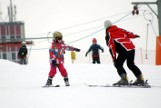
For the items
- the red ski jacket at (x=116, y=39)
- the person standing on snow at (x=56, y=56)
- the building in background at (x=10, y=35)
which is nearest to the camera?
the red ski jacket at (x=116, y=39)

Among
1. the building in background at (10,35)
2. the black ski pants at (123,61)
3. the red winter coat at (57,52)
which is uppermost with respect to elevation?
the building in background at (10,35)

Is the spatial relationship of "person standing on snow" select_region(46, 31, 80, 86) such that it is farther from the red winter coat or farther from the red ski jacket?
the red ski jacket

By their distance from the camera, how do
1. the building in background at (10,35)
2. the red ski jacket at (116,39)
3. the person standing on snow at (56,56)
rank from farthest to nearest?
the building in background at (10,35), the person standing on snow at (56,56), the red ski jacket at (116,39)

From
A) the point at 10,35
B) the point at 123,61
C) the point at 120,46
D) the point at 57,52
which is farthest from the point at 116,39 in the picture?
the point at 10,35

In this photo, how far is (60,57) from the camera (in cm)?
964

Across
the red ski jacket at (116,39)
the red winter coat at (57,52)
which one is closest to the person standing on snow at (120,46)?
the red ski jacket at (116,39)

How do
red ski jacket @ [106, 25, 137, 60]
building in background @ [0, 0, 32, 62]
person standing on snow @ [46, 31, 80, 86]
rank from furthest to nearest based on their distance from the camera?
building in background @ [0, 0, 32, 62], person standing on snow @ [46, 31, 80, 86], red ski jacket @ [106, 25, 137, 60]

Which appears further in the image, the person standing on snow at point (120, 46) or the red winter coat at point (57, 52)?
the red winter coat at point (57, 52)

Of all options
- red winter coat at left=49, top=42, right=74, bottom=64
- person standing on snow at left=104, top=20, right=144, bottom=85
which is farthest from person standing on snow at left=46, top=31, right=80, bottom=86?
person standing on snow at left=104, top=20, right=144, bottom=85

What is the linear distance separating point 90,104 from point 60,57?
3.87 meters

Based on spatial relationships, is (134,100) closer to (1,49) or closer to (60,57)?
(60,57)

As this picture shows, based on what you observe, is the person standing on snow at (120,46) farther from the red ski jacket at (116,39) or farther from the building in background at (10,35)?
the building in background at (10,35)

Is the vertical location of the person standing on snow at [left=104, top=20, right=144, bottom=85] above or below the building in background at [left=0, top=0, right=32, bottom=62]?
below

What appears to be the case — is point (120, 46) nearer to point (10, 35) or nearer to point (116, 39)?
point (116, 39)
